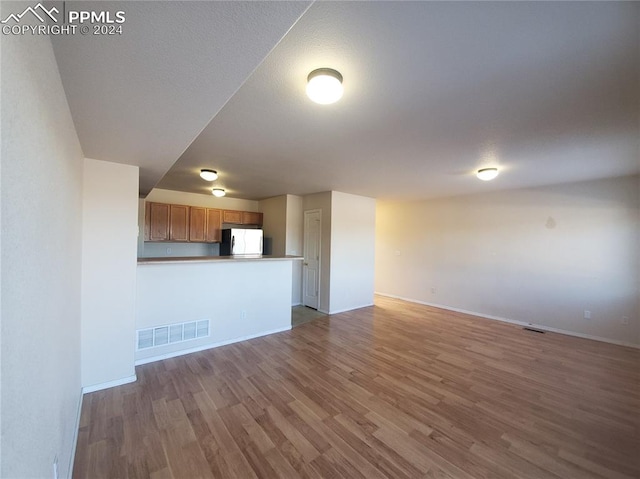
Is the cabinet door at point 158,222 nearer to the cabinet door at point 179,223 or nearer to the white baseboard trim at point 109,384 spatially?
the cabinet door at point 179,223

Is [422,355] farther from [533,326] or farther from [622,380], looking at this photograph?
[533,326]

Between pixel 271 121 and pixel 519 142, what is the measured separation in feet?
7.98

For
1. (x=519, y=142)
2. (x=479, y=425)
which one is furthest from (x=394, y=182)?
(x=479, y=425)

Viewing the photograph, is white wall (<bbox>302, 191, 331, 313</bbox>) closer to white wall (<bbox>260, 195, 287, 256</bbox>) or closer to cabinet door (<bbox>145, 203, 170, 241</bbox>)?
white wall (<bbox>260, 195, 287, 256</bbox>)

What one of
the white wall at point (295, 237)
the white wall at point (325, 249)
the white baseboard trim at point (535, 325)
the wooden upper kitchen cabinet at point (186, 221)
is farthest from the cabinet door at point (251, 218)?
the white baseboard trim at point (535, 325)

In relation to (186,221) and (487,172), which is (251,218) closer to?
(186,221)

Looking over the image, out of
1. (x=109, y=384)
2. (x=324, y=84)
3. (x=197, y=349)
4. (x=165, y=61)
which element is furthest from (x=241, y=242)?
(x=165, y=61)

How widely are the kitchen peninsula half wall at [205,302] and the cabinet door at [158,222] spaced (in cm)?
187

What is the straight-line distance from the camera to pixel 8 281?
0.66m

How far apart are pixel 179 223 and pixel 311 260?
282 centimetres

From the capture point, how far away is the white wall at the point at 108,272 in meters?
2.34

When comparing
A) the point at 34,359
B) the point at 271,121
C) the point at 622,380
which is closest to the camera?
the point at 34,359

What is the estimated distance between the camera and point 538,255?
4430mm

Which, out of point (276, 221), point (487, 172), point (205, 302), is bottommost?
point (205, 302)
